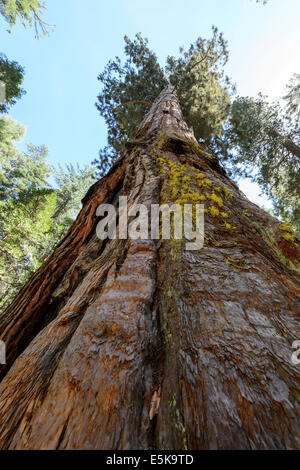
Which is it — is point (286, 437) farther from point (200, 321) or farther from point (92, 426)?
point (92, 426)

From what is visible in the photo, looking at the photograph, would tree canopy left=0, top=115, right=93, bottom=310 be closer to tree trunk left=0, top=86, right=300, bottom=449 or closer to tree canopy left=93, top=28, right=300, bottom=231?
tree canopy left=93, top=28, right=300, bottom=231

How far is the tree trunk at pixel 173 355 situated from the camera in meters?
0.57

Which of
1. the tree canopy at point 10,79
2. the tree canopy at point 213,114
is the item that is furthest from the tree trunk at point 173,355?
the tree canopy at point 10,79

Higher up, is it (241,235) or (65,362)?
(241,235)

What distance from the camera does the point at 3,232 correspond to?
8016 millimetres

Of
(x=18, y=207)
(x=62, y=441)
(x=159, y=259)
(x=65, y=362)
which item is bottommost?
(x=62, y=441)

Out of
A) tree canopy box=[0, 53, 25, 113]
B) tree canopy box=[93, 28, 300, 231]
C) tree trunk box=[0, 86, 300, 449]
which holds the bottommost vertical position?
tree trunk box=[0, 86, 300, 449]

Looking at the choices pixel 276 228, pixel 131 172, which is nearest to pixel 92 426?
pixel 276 228

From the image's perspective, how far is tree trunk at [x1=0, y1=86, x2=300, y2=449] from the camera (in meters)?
0.57

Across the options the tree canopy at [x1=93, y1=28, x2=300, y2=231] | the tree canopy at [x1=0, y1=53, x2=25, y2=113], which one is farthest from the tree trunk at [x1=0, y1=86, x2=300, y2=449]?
the tree canopy at [x1=0, y1=53, x2=25, y2=113]

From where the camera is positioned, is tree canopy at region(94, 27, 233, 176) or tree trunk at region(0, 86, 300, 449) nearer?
tree trunk at region(0, 86, 300, 449)

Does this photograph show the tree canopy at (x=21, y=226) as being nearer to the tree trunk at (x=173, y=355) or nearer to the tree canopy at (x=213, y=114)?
the tree canopy at (x=213, y=114)

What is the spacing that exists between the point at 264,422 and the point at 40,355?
91cm

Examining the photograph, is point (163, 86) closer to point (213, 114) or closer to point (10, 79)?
point (213, 114)
